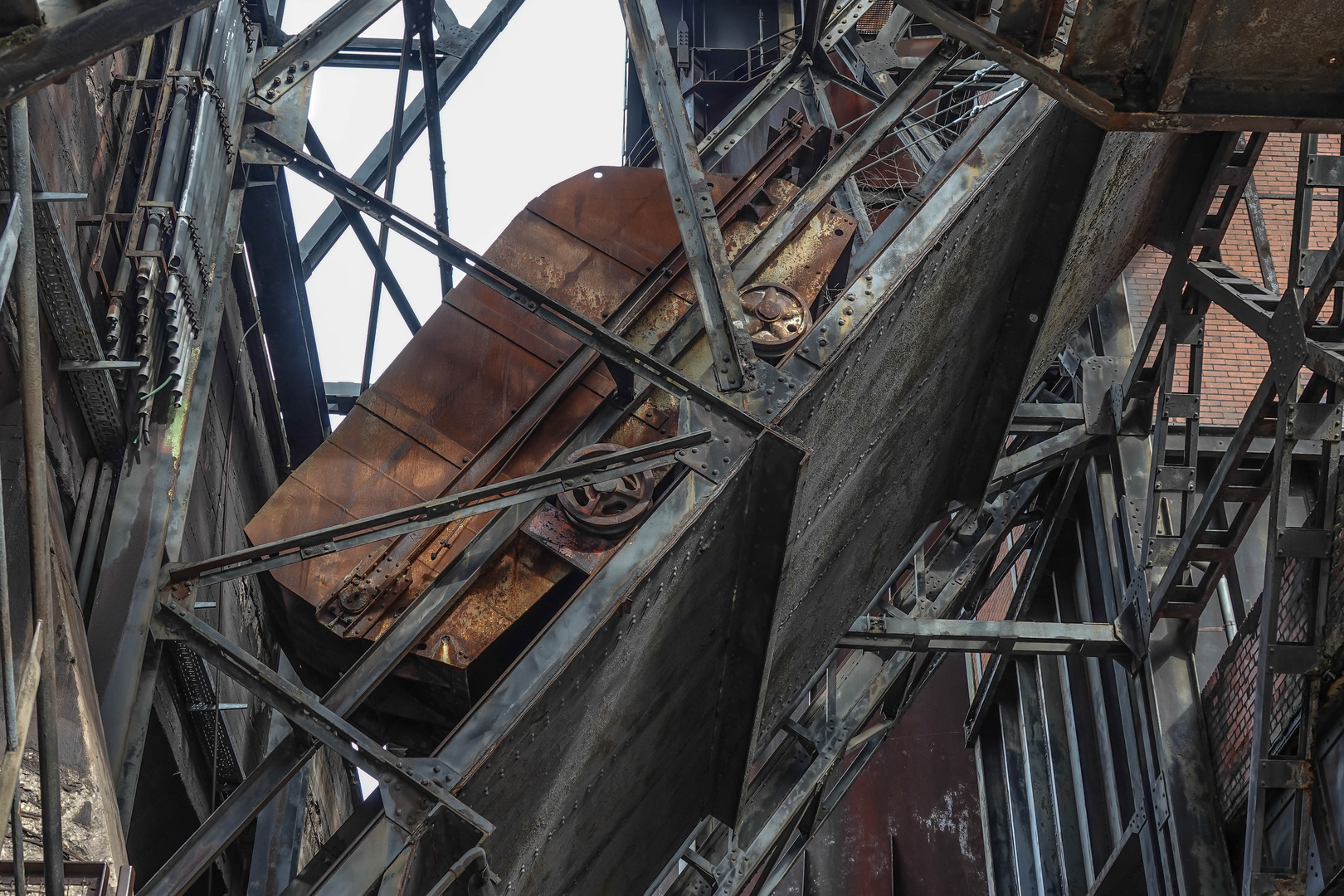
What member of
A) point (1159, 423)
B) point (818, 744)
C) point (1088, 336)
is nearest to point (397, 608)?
point (818, 744)

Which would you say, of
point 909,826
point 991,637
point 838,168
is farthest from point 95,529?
point 909,826

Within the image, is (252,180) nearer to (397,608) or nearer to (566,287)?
(566,287)

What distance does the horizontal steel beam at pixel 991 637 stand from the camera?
954 centimetres

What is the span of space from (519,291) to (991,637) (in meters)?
5.42

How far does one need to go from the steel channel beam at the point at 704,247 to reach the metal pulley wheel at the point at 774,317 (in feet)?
4.28

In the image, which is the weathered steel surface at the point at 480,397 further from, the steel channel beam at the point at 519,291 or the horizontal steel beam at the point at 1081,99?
the horizontal steel beam at the point at 1081,99

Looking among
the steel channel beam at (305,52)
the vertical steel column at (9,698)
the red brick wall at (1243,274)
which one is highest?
the red brick wall at (1243,274)

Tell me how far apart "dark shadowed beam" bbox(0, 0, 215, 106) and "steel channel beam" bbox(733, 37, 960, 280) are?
138 inches

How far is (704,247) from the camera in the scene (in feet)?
18.7

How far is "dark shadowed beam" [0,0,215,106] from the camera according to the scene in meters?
2.60

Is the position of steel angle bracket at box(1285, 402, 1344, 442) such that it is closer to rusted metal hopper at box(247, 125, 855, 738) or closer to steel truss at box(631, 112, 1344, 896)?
steel truss at box(631, 112, 1344, 896)

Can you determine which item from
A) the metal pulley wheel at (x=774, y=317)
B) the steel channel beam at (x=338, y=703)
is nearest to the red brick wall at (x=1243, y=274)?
the metal pulley wheel at (x=774, y=317)

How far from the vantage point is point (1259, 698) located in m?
7.53

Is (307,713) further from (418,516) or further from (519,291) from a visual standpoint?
(519,291)
